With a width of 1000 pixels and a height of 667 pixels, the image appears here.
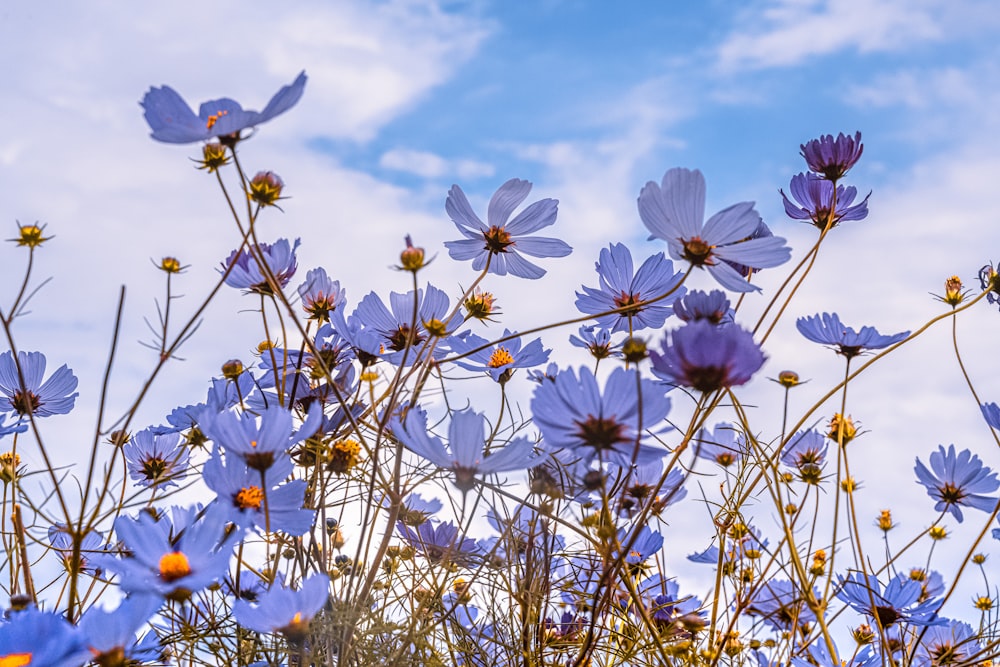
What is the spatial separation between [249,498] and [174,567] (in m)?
0.07

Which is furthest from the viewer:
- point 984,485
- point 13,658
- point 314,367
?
point 984,485

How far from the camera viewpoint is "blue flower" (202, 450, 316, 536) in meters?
0.61

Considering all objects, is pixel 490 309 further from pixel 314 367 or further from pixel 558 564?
pixel 558 564

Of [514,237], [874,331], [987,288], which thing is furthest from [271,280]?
[987,288]

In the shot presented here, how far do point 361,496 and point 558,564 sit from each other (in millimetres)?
250

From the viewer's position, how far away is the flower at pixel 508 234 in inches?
33.8

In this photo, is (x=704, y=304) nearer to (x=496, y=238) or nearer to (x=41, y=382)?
(x=496, y=238)

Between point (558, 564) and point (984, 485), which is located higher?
point (984, 485)

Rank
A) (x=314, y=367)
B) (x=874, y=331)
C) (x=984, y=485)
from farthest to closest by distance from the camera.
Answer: (x=984, y=485) → (x=874, y=331) → (x=314, y=367)

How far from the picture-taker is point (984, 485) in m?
1.08

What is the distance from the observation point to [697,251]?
654 mm

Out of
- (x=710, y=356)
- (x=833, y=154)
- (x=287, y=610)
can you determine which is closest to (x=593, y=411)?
→ (x=710, y=356)

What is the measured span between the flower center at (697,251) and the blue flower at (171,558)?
0.38 m

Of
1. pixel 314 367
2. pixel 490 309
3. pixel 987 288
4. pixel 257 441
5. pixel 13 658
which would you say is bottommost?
pixel 13 658
